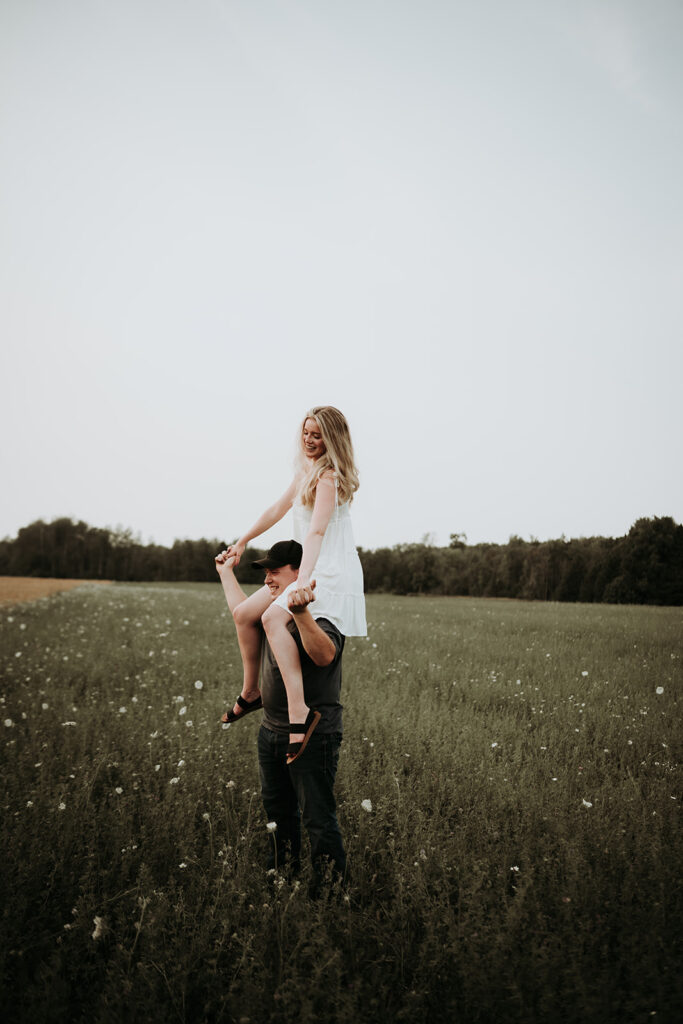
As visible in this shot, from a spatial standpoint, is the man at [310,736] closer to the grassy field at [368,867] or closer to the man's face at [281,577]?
the man's face at [281,577]

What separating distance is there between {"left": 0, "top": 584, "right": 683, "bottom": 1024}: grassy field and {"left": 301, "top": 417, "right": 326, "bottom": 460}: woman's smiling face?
89.0 inches

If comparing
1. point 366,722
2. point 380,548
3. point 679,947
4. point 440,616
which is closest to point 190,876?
point 679,947

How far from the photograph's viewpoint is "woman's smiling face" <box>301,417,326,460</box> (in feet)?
9.87

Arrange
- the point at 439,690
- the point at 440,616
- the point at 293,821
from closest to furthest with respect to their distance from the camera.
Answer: the point at 293,821 → the point at 439,690 → the point at 440,616

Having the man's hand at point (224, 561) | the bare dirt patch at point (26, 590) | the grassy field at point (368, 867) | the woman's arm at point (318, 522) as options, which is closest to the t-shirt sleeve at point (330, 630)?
the woman's arm at point (318, 522)

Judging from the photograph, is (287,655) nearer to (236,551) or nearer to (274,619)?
(274,619)

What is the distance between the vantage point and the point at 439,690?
7.79 m

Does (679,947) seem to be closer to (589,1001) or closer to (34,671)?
(589,1001)

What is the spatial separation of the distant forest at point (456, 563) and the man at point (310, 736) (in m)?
0.28

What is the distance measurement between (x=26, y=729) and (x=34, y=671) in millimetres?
2760

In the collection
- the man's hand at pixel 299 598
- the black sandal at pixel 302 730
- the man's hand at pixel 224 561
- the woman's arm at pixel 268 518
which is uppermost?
the woman's arm at pixel 268 518

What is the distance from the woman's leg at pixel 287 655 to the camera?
2809 mm

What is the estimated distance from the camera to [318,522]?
2803 millimetres

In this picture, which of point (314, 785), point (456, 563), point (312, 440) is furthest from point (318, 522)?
point (456, 563)
